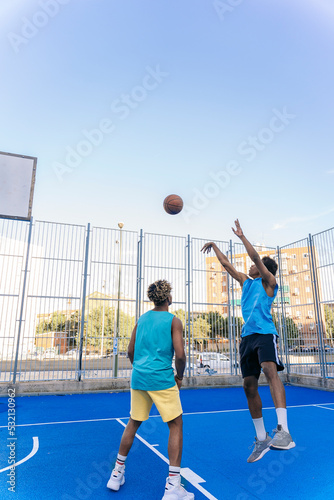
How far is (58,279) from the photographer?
31.2 ft

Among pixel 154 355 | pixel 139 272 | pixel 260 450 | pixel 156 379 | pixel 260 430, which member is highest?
pixel 139 272

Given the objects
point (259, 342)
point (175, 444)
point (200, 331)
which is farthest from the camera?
point (200, 331)

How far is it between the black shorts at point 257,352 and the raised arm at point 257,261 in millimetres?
525

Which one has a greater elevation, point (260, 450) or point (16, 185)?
point (16, 185)

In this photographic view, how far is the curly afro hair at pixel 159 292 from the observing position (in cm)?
328

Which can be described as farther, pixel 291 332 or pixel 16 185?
pixel 291 332

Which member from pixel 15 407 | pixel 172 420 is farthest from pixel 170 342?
pixel 15 407

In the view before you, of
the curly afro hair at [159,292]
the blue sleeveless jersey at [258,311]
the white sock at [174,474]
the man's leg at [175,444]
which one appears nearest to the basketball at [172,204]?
the blue sleeveless jersey at [258,311]

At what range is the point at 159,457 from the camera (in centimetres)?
395

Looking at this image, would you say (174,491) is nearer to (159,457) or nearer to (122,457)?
(122,457)

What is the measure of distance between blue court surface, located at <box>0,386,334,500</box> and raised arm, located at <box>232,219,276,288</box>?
1.83m

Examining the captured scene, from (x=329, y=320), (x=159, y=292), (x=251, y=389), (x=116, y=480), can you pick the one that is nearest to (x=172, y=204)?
(x=159, y=292)

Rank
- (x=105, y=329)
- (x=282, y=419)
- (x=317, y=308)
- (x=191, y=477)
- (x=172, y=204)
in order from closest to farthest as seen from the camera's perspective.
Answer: (x=282, y=419) → (x=191, y=477) → (x=172, y=204) → (x=105, y=329) → (x=317, y=308)

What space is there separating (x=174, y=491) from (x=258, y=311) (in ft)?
5.73
